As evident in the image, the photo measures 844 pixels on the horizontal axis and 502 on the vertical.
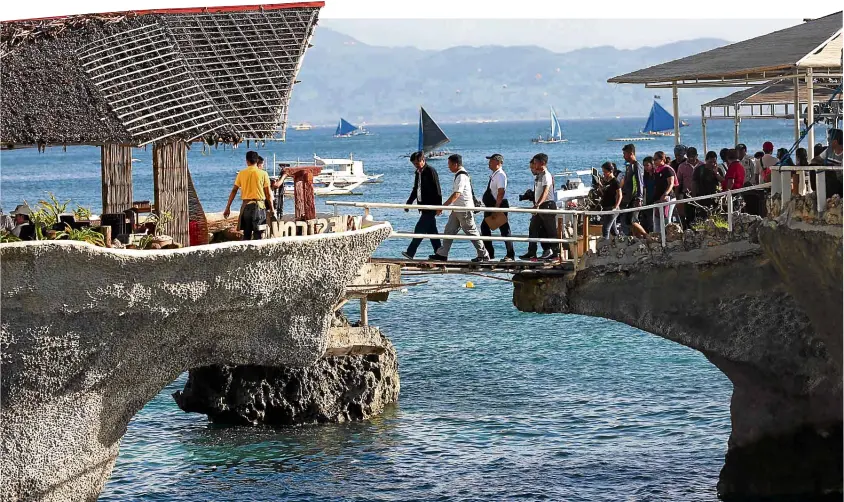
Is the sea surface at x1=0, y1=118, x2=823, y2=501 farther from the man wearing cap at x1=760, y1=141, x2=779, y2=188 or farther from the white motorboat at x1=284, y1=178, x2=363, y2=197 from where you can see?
the white motorboat at x1=284, y1=178, x2=363, y2=197

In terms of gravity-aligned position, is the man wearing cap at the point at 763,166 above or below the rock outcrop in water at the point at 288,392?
above

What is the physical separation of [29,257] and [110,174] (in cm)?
583

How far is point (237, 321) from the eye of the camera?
1822 cm

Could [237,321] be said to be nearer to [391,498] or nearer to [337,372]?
[391,498]

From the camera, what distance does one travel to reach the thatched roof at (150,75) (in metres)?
19.5

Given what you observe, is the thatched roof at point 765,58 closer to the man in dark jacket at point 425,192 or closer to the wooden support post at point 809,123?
the wooden support post at point 809,123

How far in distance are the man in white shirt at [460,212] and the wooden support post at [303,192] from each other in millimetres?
2452

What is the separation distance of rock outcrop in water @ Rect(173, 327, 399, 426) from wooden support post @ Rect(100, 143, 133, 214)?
4974mm

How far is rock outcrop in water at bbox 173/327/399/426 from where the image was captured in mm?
25766

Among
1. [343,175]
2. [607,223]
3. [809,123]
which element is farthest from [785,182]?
[343,175]

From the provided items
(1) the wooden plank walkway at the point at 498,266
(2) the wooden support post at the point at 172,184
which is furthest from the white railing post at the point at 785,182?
(2) the wooden support post at the point at 172,184

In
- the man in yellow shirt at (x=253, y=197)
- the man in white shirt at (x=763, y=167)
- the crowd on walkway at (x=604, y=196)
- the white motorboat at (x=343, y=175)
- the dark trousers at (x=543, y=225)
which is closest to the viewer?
the man in yellow shirt at (x=253, y=197)

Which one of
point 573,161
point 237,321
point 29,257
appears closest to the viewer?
point 29,257

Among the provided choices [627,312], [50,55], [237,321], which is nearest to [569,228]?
[627,312]
